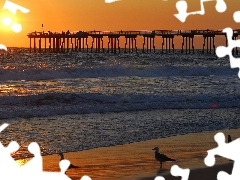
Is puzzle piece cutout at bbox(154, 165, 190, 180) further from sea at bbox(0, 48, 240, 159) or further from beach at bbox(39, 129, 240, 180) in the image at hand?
sea at bbox(0, 48, 240, 159)

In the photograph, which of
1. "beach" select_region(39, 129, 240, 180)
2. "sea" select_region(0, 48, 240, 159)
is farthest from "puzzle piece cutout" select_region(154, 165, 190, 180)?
"sea" select_region(0, 48, 240, 159)

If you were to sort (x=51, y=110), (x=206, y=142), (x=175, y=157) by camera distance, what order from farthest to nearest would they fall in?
(x=51, y=110) → (x=206, y=142) → (x=175, y=157)

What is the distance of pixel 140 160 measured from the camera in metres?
11.3

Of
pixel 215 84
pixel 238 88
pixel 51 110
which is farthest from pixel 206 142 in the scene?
pixel 215 84

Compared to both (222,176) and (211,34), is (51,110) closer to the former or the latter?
(222,176)

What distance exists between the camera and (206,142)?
13.7 m

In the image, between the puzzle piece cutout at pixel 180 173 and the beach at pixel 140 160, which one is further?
the beach at pixel 140 160

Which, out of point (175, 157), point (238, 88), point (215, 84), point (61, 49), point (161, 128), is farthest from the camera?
point (61, 49)

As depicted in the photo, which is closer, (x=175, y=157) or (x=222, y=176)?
(x=222, y=176)

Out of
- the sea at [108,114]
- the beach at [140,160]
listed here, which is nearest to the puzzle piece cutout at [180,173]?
the beach at [140,160]

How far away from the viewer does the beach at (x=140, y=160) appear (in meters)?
9.97

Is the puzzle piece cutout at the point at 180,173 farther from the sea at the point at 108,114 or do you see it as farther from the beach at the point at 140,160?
the sea at the point at 108,114

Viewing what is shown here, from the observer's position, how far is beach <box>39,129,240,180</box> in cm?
997

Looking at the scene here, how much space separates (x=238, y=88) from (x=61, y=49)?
175 ft
